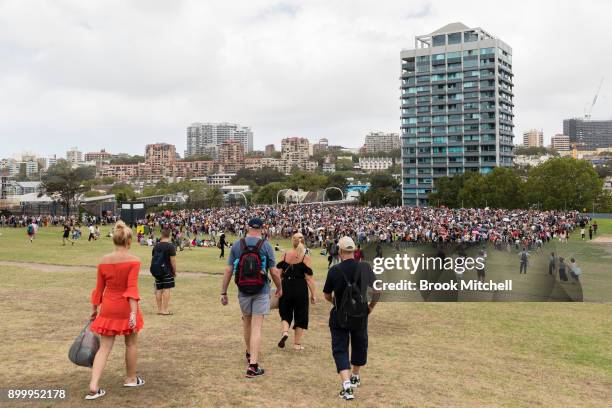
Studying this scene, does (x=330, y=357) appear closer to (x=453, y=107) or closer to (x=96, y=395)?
(x=96, y=395)

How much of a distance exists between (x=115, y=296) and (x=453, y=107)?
12203 cm

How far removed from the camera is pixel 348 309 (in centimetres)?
599

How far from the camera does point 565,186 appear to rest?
74.9 metres

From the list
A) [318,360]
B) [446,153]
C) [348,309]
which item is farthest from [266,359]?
[446,153]

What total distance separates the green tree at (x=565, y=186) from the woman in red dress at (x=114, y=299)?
76.3m

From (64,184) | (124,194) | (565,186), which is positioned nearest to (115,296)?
(64,184)

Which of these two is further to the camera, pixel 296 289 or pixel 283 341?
pixel 283 341

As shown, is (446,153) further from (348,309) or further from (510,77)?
(348,309)

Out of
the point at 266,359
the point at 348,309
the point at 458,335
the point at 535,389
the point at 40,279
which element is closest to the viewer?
the point at 348,309

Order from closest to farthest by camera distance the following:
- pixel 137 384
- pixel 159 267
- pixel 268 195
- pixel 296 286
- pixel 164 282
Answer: pixel 137 384 → pixel 296 286 → pixel 159 267 → pixel 164 282 → pixel 268 195

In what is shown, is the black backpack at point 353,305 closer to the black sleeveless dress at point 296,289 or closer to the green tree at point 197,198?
the black sleeveless dress at point 296,289

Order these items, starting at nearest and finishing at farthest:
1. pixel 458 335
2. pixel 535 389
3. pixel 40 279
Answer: pixel 535 389 < pixel 458 335 < pixel 40 279

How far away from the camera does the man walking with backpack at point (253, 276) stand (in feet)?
21.7

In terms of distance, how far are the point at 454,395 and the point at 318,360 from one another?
77.2 inches
